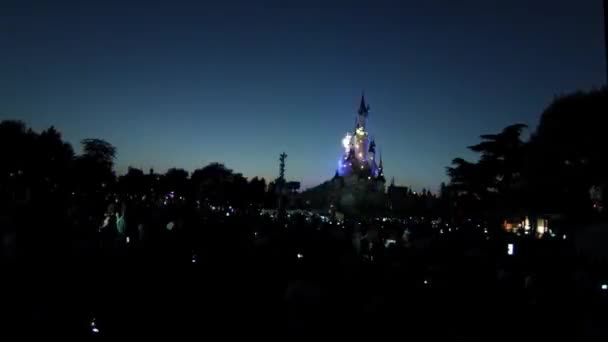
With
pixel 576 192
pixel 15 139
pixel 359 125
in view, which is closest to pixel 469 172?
pixel 576 192

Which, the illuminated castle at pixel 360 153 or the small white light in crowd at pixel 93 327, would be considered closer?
the small white light in crowd at pixel 93 327

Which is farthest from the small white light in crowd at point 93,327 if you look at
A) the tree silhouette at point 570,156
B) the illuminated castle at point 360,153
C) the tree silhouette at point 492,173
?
the illuminated castle at point 360,153

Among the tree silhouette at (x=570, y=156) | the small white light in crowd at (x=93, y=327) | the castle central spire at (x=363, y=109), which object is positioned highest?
the castle central spire at (x=363, y=109)

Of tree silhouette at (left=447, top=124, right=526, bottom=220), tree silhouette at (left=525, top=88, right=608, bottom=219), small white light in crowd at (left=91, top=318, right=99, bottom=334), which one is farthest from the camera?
tree silhouette at (left=447, top=124, right=526, bottom=220)

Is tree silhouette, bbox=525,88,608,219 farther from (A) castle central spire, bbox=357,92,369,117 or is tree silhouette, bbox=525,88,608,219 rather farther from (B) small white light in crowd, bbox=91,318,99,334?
(A) castle central spire, bbox=357,92,369,117

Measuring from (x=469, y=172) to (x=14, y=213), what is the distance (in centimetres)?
3365

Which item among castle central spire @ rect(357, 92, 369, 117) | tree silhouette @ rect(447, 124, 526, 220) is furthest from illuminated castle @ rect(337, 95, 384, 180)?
tree silhouette @ rect(447, 124, 526, 220)

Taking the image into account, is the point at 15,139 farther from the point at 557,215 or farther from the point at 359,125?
the point at 359,125

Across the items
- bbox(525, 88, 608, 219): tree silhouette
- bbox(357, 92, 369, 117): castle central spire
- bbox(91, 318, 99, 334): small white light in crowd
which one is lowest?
bbox(91, 318, 99, 334): small white light in crowd

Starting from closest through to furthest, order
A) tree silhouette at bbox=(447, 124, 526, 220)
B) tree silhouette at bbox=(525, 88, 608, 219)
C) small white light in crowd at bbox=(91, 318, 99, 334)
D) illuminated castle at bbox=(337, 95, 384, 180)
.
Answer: small white light in crowd at bbox=(91, 318, 99, 334) → tree silhouette at bbox=(525, 88, 608, 219) → tree silhouette at bbox=(447, 124, 526, 220) → illuminated castle at bbox=(337, 95, 384, 180)

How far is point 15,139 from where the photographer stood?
4588 centimetres

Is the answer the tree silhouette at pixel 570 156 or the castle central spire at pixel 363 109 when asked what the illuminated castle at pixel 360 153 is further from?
the tree silhouette at pixel 570 156

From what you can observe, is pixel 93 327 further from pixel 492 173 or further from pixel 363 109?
pixel 363 109

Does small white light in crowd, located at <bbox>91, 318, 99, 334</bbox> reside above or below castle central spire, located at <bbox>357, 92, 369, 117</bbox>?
below
